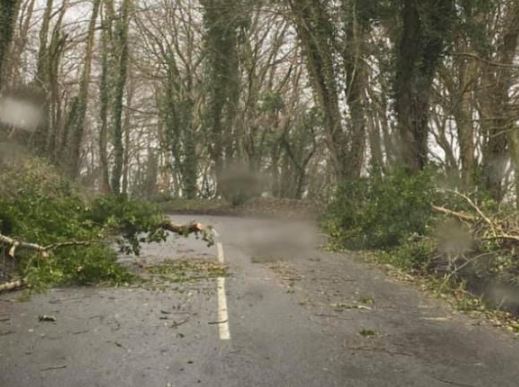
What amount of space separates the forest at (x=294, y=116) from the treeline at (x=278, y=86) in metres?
0.08

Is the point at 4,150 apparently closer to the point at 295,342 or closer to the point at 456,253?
the point at 456,253

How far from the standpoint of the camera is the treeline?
59.8 ft

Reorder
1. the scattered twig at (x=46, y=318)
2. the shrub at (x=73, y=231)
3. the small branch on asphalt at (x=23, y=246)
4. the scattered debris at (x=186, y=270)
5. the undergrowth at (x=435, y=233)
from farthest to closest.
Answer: the scattered debris at (x=186, y=270) < the shrub at (x=73, y=231) < the undergrowth at (x=435, y=233) < the small branch on asphalt at (x=23, y=246) < the scattered twig at (x=46, y=318)

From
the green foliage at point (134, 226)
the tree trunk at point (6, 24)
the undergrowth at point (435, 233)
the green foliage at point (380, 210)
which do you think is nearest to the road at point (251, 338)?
the undergrowth at point (435, 233)

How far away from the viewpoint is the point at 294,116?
127ft

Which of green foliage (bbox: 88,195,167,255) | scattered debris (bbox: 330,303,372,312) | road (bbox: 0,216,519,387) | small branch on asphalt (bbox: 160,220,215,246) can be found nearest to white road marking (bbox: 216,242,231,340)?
road (bbox: 0,216,519,387)

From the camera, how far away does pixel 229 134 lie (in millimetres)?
35719

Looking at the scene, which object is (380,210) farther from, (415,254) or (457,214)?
(457,214)

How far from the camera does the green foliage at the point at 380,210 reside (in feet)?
45.9

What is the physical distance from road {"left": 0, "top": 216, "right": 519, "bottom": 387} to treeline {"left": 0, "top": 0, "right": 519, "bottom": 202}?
234 inches

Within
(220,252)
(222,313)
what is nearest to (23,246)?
(222,313)

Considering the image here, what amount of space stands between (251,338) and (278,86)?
31.4m

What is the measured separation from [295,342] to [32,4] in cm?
2807

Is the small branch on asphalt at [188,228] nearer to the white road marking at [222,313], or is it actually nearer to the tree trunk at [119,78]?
the white road marking at [222,313]
